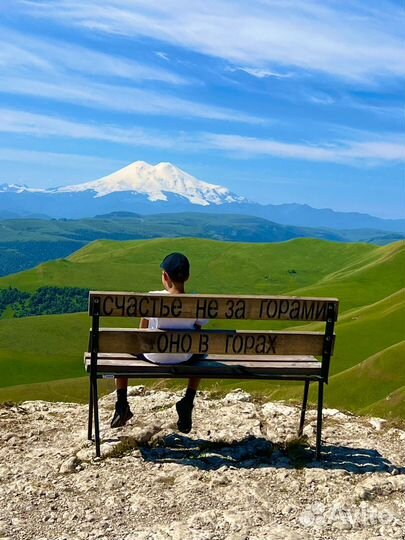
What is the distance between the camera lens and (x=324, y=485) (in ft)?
28.8

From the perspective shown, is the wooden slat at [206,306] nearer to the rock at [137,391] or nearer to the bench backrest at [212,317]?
the bench backrest at [212,317]

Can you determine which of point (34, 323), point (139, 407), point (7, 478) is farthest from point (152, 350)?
point (34, 323)

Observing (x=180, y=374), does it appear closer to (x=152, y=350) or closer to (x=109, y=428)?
(x=152, y=350)

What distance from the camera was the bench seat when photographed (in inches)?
380

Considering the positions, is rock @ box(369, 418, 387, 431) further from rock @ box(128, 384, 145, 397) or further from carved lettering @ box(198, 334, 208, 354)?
rock @ box(128, 384, 145, 397)

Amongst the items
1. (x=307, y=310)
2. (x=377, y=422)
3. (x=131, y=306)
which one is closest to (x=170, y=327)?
(x=131, y=306)

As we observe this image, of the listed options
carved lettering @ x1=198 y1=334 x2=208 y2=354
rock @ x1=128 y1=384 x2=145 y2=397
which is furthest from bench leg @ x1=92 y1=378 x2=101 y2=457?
rock @ x1=128 y1=384 x2=145 y2=397

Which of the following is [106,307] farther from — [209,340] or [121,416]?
[121,416]

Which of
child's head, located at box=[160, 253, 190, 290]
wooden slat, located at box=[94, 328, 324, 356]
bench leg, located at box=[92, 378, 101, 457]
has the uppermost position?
child's head, located at box=[160, 253, 190, 290]

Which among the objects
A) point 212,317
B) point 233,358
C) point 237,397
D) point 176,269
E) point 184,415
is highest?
point 176,269

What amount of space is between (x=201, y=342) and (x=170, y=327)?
0.57 m

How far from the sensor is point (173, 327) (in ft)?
32.3

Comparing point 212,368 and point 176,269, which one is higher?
point 176,269

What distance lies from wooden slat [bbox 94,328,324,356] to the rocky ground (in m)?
1.56
